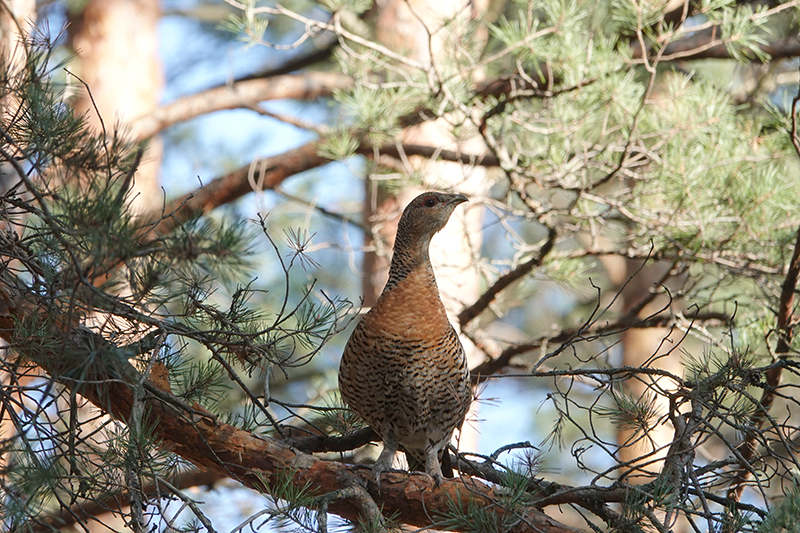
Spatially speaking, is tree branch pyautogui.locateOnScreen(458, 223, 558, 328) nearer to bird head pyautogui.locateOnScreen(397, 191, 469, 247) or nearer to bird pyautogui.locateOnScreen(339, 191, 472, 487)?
bird head pyautogui.locateOnScreen(397, 191, 469, 247)

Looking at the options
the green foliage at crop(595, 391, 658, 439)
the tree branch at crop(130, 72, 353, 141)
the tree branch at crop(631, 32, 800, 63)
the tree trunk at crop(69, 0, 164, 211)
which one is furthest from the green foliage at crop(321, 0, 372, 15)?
the tree trunk at crop(69, 0, 164, 211)

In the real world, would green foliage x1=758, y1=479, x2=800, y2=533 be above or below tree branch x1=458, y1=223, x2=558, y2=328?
below

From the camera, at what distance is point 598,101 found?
434cm

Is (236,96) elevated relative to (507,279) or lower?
elevated

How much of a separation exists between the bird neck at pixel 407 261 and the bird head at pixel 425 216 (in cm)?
2

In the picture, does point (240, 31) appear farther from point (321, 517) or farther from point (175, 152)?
point (175, 152)

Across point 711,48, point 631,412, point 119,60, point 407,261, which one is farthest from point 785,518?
point 119,60

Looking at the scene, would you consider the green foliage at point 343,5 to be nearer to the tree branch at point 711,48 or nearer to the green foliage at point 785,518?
the tree branch at point 711,48

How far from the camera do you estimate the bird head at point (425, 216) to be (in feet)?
11.9

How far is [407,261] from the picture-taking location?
3.57 metres

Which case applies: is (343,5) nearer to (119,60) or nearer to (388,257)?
(388,257)

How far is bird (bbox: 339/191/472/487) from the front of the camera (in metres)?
3.33

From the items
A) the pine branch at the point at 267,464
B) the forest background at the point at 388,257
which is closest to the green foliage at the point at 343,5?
the forest background at the point at 388,257

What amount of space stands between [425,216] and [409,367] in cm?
79
